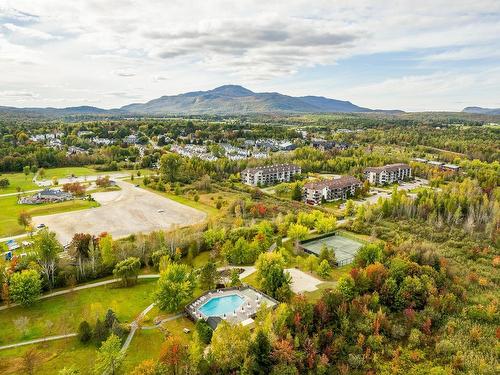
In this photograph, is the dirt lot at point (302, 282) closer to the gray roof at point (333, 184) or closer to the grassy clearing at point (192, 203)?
the grassy clearing at point (192, 203)

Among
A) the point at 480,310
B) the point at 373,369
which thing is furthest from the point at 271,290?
the point at 480,310

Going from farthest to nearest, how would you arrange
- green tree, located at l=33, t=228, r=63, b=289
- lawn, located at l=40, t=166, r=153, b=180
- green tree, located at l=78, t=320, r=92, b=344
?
lawn, located at l=40, t=166, r=153, b=180 < green tree, located at l=33, t=228, r=63, b=289 < green tree, located at l=78, t=320, r=92, b=344

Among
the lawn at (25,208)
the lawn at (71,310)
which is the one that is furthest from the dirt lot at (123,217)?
the lawn at (71,310)

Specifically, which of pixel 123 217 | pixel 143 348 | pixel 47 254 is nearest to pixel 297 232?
pixel 143 348

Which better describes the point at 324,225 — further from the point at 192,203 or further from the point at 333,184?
the point at 192,203

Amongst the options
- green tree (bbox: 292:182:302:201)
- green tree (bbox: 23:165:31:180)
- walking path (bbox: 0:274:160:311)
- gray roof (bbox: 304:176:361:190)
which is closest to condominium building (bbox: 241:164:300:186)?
gray roof (bbox: 304:176:361:190)

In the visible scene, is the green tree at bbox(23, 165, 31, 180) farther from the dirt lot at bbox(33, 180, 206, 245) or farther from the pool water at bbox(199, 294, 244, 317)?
the pool water at bbox(199, 294, 244, 317)
